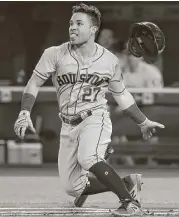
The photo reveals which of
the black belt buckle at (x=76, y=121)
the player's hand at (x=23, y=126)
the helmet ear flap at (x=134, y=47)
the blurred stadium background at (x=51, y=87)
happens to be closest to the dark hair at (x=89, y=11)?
the helmet ear flap at (x=134, y=47)

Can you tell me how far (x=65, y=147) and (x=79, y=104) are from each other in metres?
0.38

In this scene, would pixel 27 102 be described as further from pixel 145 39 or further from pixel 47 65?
pixel 145 39

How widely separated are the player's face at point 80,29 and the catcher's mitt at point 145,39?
1.99ft

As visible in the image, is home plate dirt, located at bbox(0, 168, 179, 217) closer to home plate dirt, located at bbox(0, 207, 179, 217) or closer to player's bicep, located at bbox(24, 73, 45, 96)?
home plate dirt, located at bbox(0, 207, 179, 217)

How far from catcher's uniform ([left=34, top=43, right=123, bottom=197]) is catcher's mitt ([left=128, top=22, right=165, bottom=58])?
1.62 feet

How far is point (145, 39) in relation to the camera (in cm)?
644

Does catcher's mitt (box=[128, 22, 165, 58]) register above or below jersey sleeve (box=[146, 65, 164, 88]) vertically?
above

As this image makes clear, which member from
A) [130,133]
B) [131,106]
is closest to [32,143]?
[130,133]

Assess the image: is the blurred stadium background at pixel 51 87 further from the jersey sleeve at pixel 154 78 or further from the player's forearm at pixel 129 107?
the player's forearm at pixel 129 107

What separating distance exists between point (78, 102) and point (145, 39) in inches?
35.9

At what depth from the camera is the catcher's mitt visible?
645 centimetres

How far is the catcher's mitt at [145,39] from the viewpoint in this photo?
21.1 ft

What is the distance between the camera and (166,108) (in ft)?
32.4

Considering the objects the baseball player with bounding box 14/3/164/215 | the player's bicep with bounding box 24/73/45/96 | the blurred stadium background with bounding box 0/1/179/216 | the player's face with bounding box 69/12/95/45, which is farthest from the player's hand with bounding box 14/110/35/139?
the blurred stadium background with bounding box 0/1/179/216
